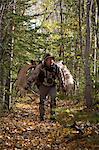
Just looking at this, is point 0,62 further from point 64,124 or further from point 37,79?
point 64,124

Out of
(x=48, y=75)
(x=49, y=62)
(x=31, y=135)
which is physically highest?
(x=49, y=62)

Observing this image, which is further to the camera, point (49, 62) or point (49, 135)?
point (49, 62)

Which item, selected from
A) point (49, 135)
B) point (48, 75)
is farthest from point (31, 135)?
point (48, 75)

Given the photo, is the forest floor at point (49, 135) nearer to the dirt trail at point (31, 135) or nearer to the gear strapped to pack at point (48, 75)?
the dirt trail at point (31, 135)

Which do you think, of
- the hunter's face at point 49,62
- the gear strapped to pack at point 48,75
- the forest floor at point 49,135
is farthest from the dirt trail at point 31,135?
the hunter's face at point 49,62

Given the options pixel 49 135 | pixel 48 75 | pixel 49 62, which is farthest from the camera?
pixel 48 75

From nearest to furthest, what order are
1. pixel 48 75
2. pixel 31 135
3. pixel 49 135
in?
pixel 49 135 < pixel 31 135 < pixel 48 75

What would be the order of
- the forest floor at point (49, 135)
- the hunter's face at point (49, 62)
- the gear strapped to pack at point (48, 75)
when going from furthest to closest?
1. the gear strapped to pack at point (48, 75)
2. the hunter's face at point (49, 62)
3. the forest floor at point (49, 135)

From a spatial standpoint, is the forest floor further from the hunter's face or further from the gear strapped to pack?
the hunter's face

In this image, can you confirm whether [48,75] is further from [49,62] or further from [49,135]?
[49,135]

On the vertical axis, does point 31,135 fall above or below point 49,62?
below

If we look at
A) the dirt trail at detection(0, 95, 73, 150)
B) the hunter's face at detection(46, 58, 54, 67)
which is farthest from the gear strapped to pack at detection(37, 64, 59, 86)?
the dirt trail at detection(0, 95, 73, 150)

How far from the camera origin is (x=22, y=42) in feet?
41.7

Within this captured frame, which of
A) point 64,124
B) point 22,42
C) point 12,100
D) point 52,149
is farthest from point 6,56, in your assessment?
point 52,149
